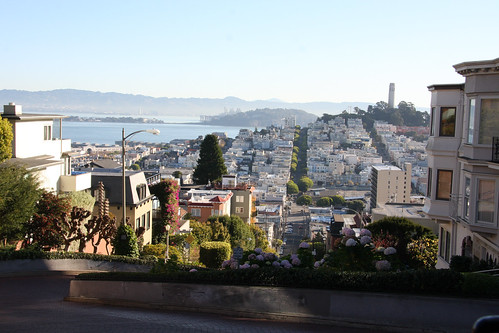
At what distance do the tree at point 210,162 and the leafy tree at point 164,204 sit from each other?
1277 inches

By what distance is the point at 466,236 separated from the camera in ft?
46.9

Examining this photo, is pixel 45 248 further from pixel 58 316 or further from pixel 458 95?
pixel 458 95

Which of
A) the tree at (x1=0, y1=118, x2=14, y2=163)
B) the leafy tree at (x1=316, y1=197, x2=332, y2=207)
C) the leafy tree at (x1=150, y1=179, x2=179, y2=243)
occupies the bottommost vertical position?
the leafy tree at (x1=316, y1=197, x2=332, y2=207)

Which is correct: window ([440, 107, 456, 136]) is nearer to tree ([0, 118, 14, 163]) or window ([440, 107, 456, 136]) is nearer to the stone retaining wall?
the stone retaining wall

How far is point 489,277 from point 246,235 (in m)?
35.9

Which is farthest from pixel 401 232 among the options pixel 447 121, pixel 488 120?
pixel 488 120

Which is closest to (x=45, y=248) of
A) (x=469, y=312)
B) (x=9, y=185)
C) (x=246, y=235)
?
(x=9, y=185)

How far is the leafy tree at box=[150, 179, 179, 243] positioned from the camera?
30.3m

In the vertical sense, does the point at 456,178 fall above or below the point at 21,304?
above

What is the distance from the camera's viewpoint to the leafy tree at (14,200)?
15245 mm

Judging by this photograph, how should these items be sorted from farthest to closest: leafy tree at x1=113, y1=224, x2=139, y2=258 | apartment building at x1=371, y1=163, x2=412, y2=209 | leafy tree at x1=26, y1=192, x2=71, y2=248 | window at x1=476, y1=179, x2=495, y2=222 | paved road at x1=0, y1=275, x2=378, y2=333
→ apartment building at x1=371, y1=163, x2=412, y2=209 → leafy tree at x1=113, y1=224, x2=139, y2=258 → leafy tree at x1=26, y1=192, x2=71, y2=248 → window at x1=476, y1=179, x2=495, y2=222 → paved road at x1=0, y1=275, x2=378, y2=333

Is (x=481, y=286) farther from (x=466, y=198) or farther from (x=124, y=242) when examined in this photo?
(x=124, y=242)

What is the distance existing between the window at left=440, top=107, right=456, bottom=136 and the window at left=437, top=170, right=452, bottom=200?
97 cm

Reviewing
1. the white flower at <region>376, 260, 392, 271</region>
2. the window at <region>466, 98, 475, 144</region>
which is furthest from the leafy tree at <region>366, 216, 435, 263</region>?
the white flower at <region>376, 260, 392, 271</region>
